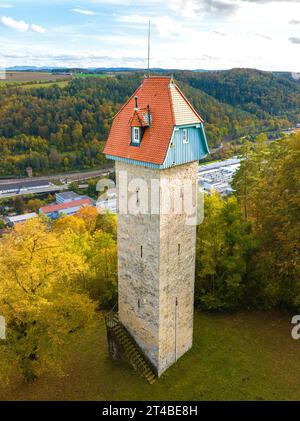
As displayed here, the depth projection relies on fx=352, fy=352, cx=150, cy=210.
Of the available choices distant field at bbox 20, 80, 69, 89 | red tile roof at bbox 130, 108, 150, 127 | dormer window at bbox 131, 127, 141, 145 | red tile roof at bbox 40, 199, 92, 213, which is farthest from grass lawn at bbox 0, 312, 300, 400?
distant field at bbox 20, 80, 69, 89

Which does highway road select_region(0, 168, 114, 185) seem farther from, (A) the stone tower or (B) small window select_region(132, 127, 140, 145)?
(B) small window select_region(132, 127, 140, 145)

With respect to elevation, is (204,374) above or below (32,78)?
below

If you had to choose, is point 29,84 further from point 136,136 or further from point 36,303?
point 36,303

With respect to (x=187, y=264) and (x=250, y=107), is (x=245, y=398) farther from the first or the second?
(x=250, y=107)

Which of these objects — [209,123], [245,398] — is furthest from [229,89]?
[245,398]

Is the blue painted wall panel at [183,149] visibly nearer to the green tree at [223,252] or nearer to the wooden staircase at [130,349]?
the green tree at [223,252]

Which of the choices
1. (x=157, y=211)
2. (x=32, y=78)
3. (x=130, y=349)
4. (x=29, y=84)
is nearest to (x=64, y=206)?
(x=130, y=349)
